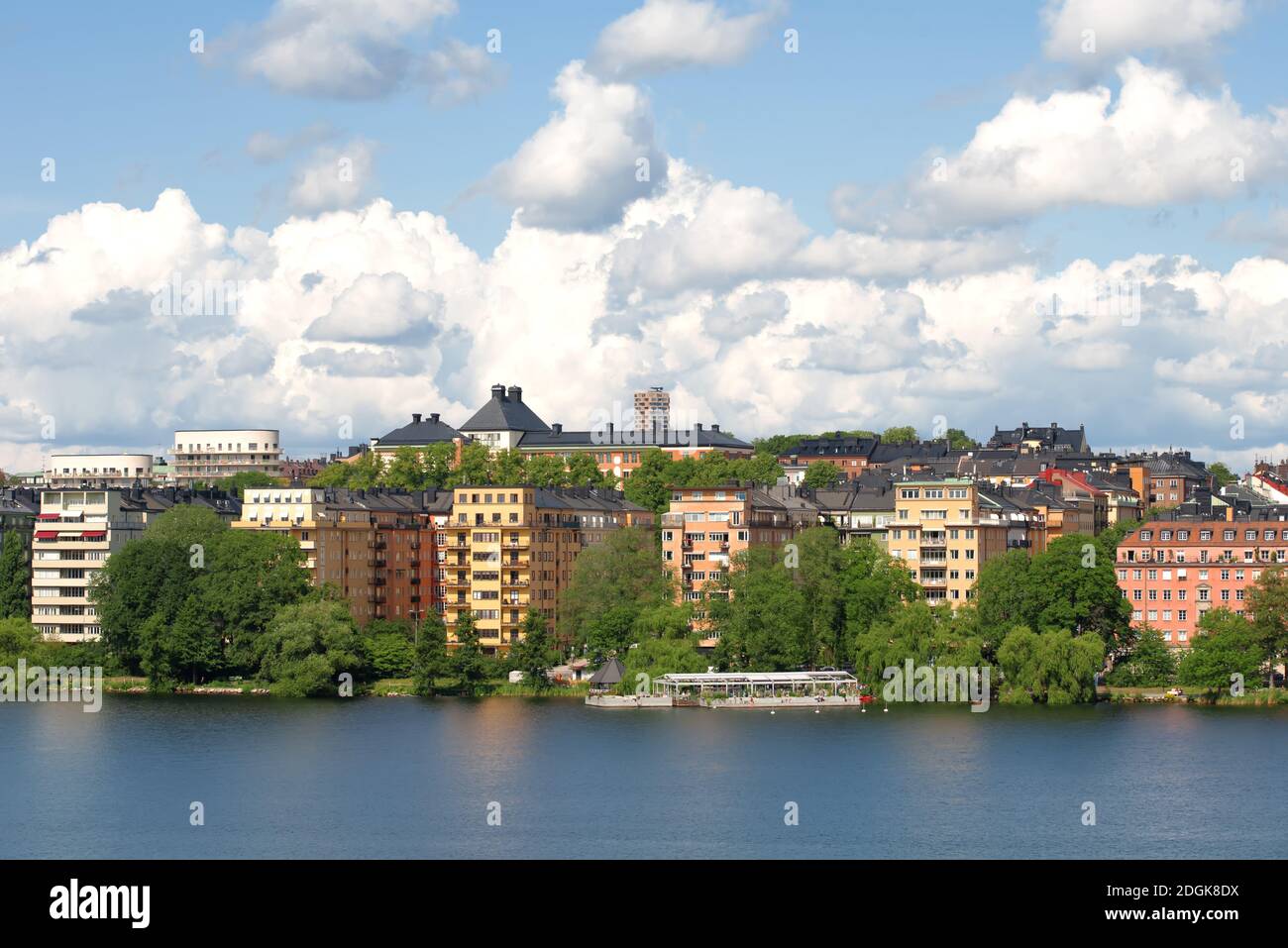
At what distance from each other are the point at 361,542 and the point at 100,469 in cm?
9804

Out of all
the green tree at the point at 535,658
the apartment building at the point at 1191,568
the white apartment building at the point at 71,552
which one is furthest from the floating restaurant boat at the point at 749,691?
the white apartment building at the point at 71,552

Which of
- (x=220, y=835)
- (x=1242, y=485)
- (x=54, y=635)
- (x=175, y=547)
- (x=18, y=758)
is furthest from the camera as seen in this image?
(x=1242, y=485)

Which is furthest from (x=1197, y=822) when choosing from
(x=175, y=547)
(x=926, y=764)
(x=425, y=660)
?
(x=175, y=547)

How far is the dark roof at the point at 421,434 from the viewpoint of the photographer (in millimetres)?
154000

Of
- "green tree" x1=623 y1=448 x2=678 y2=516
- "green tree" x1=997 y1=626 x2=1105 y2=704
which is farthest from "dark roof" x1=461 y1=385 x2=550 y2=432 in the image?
"green tree" x1=997 y1=626 x2=1105 y2=704

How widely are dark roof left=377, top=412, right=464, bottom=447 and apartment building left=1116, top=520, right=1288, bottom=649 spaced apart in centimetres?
7553

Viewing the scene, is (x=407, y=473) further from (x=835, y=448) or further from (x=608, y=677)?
(x=608, y=677)

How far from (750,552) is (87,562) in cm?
3346

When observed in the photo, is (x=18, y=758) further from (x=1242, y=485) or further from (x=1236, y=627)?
(x=1242, y=485)

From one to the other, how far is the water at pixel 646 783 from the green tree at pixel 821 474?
60.4 meters

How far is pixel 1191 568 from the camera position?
83438 mm

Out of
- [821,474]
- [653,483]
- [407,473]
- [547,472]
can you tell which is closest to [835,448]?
[821,474]

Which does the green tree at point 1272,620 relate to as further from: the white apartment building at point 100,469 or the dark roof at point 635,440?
the white apartment building at point 100,469

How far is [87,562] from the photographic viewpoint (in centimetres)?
9450
